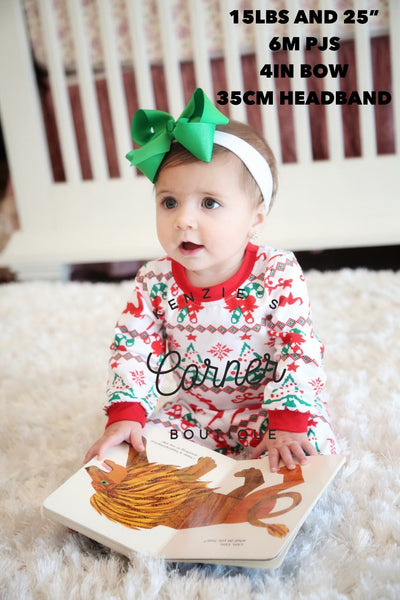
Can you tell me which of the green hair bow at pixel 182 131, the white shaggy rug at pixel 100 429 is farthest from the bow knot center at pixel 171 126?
the white shaggy rug at pixel 100 429

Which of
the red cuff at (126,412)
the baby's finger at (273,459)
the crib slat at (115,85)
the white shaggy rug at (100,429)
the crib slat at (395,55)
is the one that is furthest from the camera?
the crib slat at (115,85)

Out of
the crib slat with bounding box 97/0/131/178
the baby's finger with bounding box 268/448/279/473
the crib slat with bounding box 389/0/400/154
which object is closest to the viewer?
the baby's finger with bounding box 268/448/279/473

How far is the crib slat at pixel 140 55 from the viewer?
1.61 m

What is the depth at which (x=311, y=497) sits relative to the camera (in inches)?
26.3

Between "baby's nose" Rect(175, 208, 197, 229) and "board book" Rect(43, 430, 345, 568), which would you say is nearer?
"board book" Rect(43, 430, 345, 568)

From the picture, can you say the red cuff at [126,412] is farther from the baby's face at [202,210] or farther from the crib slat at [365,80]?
the crib slat at [365,80]

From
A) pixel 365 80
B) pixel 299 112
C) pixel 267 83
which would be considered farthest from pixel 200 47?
pixel 365 80

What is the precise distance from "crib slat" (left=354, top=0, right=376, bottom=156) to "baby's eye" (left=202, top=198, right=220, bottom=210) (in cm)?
98

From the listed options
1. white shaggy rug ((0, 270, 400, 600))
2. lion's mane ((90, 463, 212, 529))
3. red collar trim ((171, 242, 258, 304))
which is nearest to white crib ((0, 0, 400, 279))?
white shaggy rug ((0, 270, 400, 600))

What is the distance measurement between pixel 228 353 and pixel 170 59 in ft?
3.56

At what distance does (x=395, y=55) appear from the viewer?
156cm

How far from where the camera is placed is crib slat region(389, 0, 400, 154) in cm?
152

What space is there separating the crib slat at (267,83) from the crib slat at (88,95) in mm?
463

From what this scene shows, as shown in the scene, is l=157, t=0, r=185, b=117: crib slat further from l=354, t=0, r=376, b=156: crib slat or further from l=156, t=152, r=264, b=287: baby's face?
l=156, t=152, r=264, b=287: baby's face
